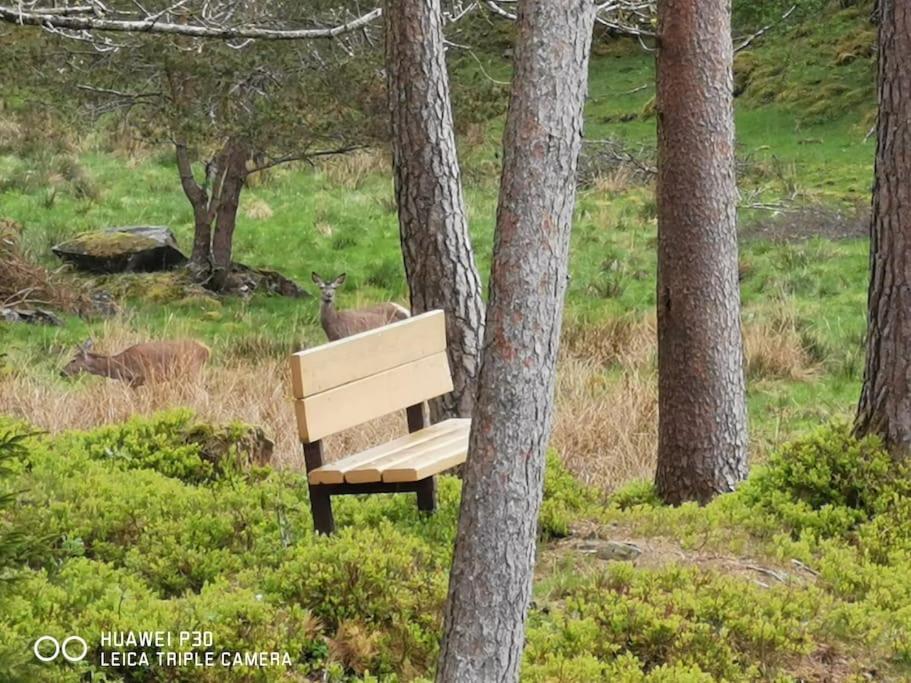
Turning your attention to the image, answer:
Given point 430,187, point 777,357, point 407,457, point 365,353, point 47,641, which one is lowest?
point 777,357

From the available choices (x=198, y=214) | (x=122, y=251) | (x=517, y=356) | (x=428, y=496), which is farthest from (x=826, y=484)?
(x=122, y=251)

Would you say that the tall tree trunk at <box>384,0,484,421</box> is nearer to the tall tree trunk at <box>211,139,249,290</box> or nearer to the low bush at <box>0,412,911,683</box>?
the low bush at <box>0,412,911,683</box>

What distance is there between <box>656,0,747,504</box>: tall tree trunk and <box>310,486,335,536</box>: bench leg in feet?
7.43

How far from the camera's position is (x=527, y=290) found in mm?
4055

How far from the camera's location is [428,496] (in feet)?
20.5

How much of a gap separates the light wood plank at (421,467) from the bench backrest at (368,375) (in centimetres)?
39

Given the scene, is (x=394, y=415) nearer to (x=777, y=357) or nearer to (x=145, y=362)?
(x=145, y=362)

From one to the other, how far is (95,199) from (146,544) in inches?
601

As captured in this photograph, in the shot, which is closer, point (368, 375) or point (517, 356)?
point (517, 356)

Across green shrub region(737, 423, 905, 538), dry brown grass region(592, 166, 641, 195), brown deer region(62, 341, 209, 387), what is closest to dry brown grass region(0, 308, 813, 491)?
brown deer region(62, 341, 209, 387)

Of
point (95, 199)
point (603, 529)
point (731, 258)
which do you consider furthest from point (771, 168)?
point (603, 529)

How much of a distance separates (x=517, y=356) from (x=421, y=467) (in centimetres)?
164

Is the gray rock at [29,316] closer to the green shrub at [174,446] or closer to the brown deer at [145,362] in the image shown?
the brown deer at [145,362]

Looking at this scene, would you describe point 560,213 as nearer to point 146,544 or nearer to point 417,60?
point 146,544
